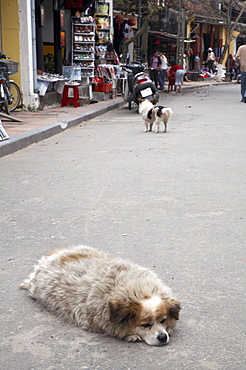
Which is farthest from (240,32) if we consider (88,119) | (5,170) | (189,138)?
(5,170)

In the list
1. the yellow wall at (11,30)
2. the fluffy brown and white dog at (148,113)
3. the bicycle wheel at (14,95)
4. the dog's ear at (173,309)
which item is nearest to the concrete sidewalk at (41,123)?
the bicycle wheel at (14,95)

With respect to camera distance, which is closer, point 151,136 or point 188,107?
point 151,136

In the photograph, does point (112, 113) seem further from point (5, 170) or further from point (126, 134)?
point (5, 170)

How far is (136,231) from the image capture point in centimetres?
431

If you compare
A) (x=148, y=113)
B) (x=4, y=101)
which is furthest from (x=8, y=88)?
(x=148, y=113)

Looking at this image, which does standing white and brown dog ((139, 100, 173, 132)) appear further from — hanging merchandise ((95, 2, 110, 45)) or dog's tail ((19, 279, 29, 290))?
hanging merchandise ((95, 2, 110, 45))

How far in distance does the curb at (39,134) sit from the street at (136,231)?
0.18 meters

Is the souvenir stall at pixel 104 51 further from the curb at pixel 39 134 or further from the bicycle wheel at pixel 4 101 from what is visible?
the bicycle wheel at pixel 4 101

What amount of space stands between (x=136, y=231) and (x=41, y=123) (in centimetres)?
729

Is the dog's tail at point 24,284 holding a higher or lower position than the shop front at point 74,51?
lower

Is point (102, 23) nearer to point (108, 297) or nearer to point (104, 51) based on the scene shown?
point (104, 51)

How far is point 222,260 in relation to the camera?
12.0 ft

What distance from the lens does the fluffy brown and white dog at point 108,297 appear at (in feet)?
8.14

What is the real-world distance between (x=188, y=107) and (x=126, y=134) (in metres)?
6.55
